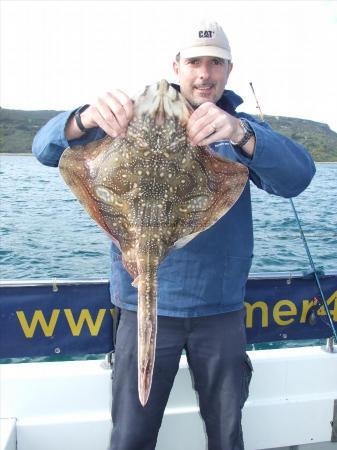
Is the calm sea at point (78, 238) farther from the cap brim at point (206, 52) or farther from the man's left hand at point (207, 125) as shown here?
the man's left hand at point (207, 125)

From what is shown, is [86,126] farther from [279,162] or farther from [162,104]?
[279,162]

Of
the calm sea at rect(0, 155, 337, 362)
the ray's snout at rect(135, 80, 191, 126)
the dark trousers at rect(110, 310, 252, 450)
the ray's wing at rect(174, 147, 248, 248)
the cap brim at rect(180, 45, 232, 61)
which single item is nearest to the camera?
the ray's snout at rect(135, 80, 191, 126)

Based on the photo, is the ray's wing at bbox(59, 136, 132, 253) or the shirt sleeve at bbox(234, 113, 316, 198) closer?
the ray's wing at bbox(59, 136, 132, 253)

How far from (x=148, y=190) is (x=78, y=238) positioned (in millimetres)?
13866

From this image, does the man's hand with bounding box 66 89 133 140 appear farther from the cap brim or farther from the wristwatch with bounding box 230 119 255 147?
the cap brim

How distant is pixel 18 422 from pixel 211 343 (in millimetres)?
1686

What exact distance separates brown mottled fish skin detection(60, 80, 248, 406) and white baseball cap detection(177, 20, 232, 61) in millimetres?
825

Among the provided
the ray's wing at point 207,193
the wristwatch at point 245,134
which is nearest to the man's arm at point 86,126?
the ray's wing at point 207,193

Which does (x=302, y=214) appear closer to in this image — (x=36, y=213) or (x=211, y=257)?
(x=36, y=213)

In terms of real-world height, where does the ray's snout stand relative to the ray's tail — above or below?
above

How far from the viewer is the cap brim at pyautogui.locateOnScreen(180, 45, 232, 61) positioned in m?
2.78

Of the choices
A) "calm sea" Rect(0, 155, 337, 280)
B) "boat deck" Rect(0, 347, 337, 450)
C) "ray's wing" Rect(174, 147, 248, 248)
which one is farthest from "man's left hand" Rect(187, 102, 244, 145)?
"calm sea" Rect(0, 155, 337, 280)

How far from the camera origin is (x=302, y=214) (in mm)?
21469

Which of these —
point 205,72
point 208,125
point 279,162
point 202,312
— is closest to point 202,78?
point 205,72
